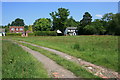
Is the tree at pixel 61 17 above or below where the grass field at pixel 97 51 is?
above

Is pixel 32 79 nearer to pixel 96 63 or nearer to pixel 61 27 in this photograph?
pixel 96 63

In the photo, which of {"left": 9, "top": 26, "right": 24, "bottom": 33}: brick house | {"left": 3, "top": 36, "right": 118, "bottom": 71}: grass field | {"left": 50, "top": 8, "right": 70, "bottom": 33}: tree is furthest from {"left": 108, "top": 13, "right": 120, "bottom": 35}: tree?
{"left": 9, "top": 26, "right": 24, "bottom": 33}: brick house

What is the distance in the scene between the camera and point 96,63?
7117 mm

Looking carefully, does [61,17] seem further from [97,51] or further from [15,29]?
[97,51]

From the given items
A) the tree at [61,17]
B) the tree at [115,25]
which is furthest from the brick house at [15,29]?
the tree at [115,25]

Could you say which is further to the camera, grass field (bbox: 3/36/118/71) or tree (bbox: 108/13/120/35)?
grass field (bbox: 3/36/118/71)

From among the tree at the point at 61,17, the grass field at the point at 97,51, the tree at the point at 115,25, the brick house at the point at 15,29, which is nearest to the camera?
the tree at the point at 115,25

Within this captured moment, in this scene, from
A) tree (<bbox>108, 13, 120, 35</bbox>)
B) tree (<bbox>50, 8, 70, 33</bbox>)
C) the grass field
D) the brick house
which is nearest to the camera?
tree (<bbox>108, 13, 120, 35</bbox>)

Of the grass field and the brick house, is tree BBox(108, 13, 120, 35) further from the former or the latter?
the brick house

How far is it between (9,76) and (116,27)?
10.4 ft

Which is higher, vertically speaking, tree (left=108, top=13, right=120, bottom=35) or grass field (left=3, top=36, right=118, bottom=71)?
tree (left=108, top=13, right=120, bottom=35)

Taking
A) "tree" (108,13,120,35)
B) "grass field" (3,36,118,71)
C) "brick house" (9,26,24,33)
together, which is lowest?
"grass field" (3,36,118,71)

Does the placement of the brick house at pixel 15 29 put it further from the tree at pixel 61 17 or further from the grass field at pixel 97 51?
the grass field at pixel 97 51

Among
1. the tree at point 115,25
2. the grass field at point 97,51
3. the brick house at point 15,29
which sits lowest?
the grass field at point 97,51
